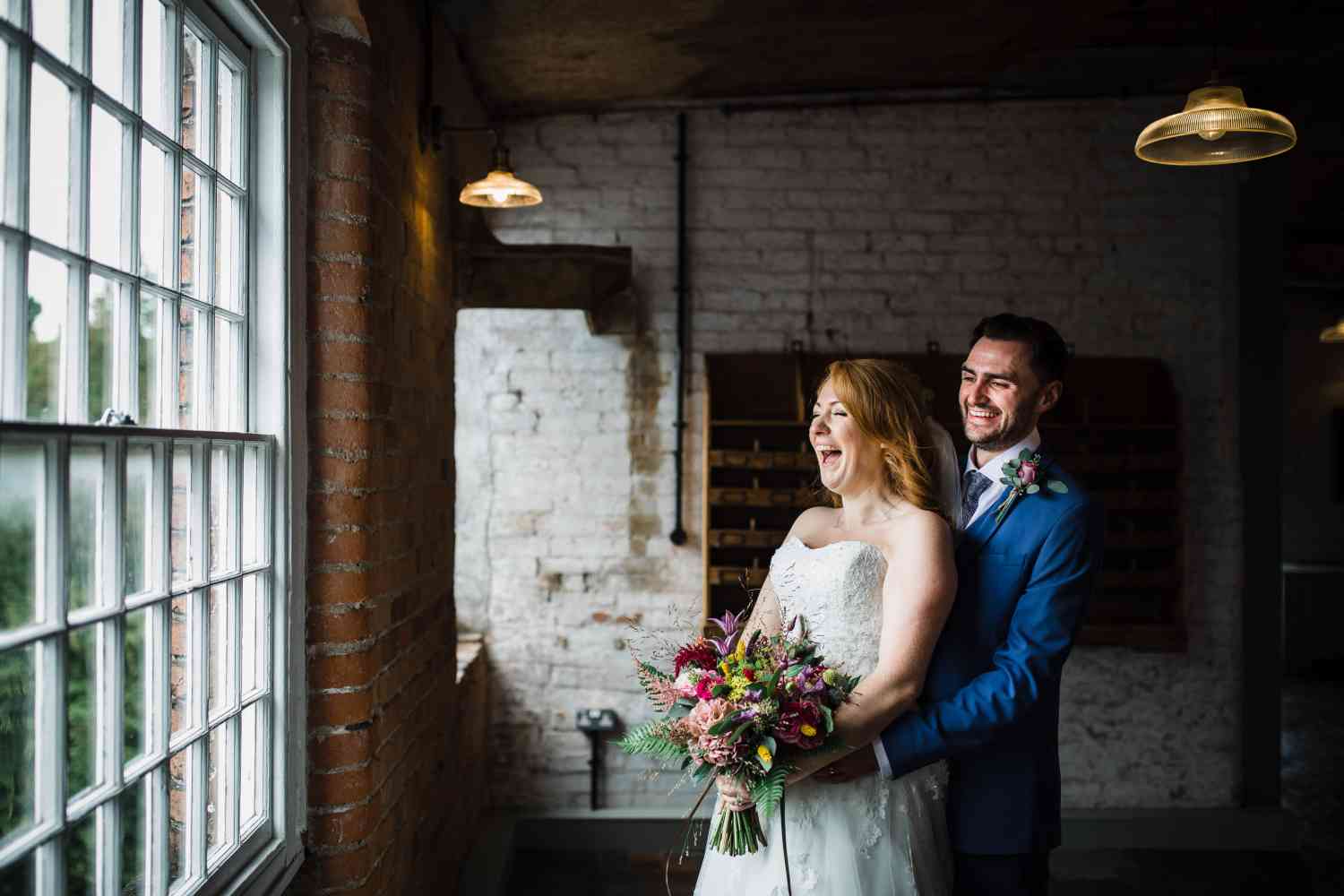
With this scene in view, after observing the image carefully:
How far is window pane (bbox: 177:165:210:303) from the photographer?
66.7 inches

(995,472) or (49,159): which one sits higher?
(49,159)

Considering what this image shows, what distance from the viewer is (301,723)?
2.08 metres

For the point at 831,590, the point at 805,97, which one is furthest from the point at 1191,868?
the point at 805,97

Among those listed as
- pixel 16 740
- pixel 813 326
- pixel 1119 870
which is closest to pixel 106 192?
pixel 16 740

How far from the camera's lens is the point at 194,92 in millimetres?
1736

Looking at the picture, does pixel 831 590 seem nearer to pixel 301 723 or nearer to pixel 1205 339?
pixel 301 723

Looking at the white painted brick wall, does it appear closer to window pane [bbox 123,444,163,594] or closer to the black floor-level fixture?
Result: the black floor-level fixture

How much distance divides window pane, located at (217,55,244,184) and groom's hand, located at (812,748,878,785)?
1691mm

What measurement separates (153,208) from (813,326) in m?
3.15

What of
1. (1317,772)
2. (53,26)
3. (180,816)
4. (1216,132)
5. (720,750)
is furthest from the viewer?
(1317,772)

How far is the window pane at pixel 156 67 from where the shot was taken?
155 cm

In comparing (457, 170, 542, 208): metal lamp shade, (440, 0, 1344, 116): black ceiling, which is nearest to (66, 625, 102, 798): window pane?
(457, 170, 542, 208): metal lamp shade

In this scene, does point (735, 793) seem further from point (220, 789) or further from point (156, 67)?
point (156, 67)

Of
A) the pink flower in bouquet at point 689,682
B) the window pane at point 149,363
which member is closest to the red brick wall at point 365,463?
the window pane at point 149,363
